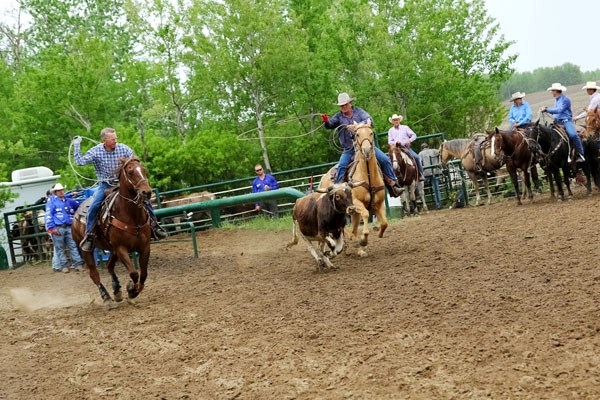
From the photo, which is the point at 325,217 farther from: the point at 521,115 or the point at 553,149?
the point at 521,115

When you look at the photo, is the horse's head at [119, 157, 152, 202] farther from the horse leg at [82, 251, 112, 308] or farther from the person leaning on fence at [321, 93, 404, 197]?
the person leaning on fence at [321, 93, 404, 197]

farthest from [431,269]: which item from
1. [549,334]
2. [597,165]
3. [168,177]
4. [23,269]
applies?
[168,177]

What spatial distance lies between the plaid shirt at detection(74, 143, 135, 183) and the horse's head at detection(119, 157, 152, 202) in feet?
1.45

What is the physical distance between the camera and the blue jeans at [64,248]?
58.5ft

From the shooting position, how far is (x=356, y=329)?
23.8 ft

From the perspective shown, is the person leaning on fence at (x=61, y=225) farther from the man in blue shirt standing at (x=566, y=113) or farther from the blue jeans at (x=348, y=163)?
the man in blue shirt standing at (x=566, y=113)

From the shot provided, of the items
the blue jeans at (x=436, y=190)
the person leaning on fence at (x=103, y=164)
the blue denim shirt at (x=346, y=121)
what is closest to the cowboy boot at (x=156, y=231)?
the person leaning on fence at (x=103, y=164)

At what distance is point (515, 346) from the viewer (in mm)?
5902

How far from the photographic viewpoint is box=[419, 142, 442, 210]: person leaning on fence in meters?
21.0

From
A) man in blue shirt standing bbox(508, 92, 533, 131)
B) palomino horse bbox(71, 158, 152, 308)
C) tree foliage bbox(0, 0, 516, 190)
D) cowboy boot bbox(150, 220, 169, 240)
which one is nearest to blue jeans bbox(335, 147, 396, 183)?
cowboy boot bbox(150, 220, 169, 240)

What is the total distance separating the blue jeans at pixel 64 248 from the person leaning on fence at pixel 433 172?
914cm

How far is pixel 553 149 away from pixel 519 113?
152cm

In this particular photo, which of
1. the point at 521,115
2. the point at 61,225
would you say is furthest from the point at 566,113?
the point at 61,225

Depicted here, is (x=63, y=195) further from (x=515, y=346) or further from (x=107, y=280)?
(x=515, y=346)
